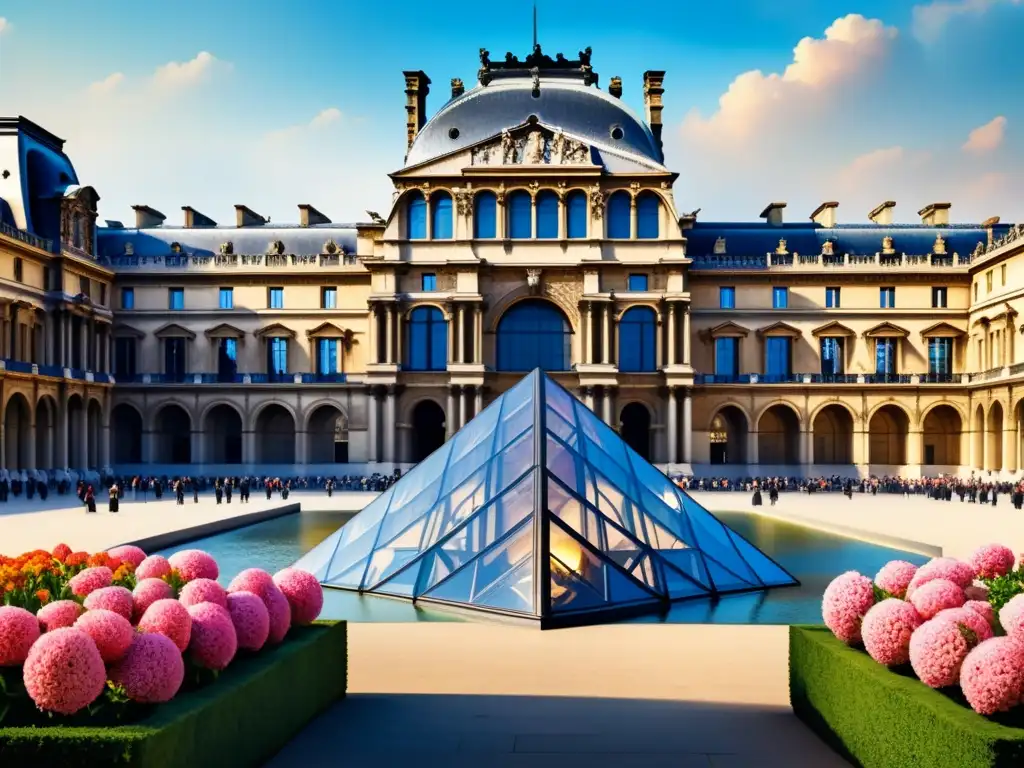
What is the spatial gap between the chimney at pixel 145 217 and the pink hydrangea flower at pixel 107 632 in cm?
5920

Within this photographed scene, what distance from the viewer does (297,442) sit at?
54.5m

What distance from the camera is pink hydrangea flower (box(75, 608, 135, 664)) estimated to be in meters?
6.34

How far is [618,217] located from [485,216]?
7.24m

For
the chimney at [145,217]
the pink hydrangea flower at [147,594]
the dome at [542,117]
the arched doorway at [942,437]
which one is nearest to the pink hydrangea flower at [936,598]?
the pink hydrangea flower at [147,594]

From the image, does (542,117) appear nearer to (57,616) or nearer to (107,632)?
(57,616)

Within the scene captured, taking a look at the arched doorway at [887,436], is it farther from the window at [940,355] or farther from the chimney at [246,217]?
the chimney at [246,217]

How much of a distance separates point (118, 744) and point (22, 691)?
3.21ft

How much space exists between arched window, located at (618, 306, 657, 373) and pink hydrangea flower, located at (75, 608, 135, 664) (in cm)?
4693

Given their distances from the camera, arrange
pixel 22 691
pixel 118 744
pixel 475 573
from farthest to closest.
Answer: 1. pixel 475 573
2. pixel 22 691
3. pixel 118 744

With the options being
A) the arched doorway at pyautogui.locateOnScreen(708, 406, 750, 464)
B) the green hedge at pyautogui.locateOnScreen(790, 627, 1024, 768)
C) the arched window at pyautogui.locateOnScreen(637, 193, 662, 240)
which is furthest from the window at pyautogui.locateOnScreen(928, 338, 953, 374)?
the green hedge at pyautogui.locateOnScreen(790, 627, 1024, 768)

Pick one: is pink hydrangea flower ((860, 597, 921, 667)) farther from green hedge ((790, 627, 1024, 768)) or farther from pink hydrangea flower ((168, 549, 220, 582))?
pink hydrangea flower ((168, 549, 220, 582))

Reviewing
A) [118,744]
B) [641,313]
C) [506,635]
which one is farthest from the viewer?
[641,313]

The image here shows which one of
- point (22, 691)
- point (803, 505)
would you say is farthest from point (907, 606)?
point (803, 505)

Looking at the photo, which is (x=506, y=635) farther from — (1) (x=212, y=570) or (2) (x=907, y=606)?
(2) (x=907, y=606)
